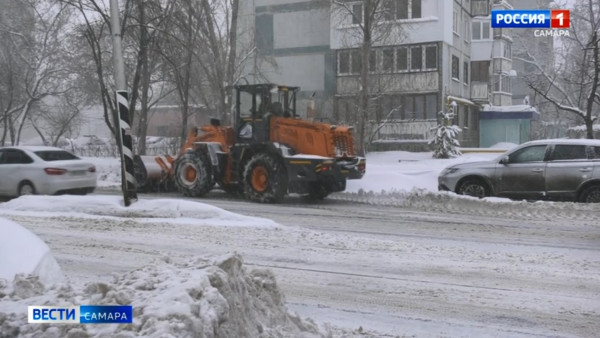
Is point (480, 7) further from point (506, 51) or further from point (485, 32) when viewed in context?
point (506, 51)

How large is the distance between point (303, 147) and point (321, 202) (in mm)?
1782

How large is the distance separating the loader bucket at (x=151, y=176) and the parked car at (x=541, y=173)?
27.3 ft

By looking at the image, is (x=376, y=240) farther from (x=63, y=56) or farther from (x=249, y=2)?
(x=249, y=2)

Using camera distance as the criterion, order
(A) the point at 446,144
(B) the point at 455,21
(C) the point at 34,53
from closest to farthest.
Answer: (A) the point at 446,144 < (C) the point at 34,53 < (B) the point at 455,21

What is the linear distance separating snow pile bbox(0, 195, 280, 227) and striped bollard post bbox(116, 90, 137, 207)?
12.1 inches

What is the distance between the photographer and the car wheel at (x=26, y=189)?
51.6 ft

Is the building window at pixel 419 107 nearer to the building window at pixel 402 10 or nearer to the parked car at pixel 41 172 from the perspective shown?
the building window at pixel 402 10

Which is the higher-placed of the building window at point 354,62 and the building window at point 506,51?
the building window at point 506,51

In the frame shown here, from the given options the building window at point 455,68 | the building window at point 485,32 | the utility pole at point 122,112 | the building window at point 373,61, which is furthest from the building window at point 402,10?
the utility pole at point 122,112

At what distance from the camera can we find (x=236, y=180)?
54.0 ft

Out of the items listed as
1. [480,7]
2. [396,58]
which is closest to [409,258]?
[396,58]

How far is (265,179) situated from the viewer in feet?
50.5

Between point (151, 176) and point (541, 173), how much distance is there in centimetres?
1060

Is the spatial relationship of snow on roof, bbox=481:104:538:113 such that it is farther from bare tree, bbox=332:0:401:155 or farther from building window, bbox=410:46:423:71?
bare tree, bbox=332:0:401:155
